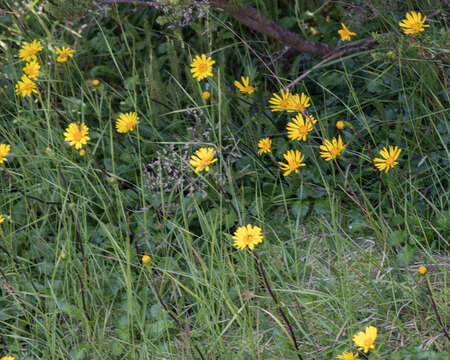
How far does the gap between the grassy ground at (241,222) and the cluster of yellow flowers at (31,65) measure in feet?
0.21

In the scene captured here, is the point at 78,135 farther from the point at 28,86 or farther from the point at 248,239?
the point at 248,239

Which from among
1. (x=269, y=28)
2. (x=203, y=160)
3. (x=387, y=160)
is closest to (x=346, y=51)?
(x=269, y=28)

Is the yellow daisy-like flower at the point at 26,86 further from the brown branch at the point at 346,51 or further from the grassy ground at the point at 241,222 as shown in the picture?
the brown branch at the point at 346,51

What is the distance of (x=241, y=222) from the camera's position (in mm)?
1926

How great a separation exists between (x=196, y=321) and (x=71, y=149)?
3.53 ft

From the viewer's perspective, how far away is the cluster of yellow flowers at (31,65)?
2.47m

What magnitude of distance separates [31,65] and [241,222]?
47.3 inches

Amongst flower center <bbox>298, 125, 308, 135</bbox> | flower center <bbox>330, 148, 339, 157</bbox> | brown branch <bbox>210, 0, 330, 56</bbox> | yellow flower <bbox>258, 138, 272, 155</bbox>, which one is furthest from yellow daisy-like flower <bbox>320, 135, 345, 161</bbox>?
brown branch <bbox>210, 0, 330, 56</bbox>

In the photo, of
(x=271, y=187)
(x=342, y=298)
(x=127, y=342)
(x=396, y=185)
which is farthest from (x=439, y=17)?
(x=127, y=342)

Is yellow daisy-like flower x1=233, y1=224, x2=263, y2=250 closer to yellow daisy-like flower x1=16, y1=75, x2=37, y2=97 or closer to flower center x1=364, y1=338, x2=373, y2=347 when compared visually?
flower center x1=364, y1=338, x2=373, y2=347

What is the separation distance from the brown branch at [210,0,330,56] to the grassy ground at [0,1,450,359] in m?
0.08

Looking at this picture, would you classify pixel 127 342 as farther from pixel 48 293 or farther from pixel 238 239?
pixel 238 239

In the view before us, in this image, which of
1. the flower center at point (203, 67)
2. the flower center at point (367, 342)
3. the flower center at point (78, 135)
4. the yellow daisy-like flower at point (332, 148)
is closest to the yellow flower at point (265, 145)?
the yellow daisy-like flower at point (332, 148)

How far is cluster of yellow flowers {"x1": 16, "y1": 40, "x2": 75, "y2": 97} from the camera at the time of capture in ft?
8.10
